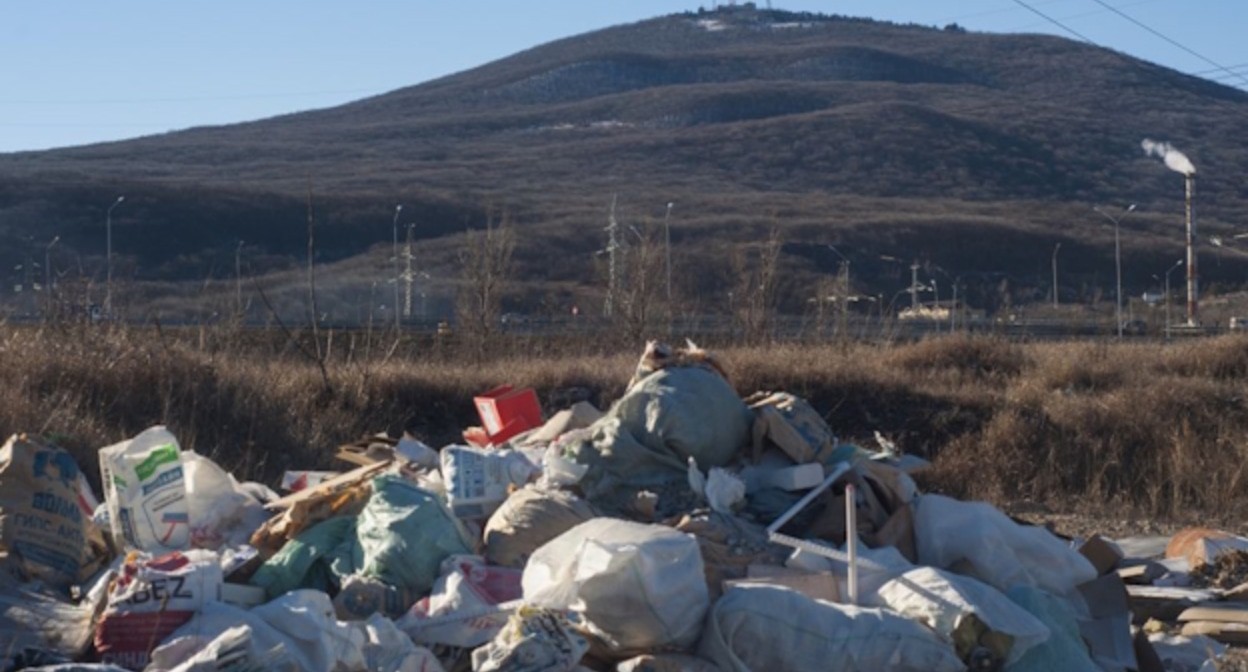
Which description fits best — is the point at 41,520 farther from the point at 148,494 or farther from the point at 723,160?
the point at 723,160

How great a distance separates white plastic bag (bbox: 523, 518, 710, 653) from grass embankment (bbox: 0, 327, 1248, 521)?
3.91 metres

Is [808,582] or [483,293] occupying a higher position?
[483,293]

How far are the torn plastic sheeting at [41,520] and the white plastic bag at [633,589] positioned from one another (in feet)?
5.63

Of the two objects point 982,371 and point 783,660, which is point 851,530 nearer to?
point 783,660

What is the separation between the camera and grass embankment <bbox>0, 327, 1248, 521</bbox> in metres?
10.3

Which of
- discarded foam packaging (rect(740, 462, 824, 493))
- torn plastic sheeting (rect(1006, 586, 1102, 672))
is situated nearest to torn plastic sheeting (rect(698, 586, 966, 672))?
torn plastic sheeting (rect(1006, 586, 1102, 672))

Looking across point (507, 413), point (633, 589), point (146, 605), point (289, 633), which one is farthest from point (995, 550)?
point (146, 605)

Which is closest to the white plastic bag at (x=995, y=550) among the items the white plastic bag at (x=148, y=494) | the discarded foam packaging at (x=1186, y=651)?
the discarded foam packaging at (x=1186, y=651)

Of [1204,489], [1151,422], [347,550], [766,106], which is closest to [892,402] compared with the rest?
[1151,422]

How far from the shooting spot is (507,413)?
8.22 metres

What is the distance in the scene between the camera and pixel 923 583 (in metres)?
5.44

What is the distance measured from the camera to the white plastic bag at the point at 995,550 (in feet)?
20.0

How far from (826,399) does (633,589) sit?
36.8ft

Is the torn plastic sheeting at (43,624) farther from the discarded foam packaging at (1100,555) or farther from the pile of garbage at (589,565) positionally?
the discarded foam packaging at (1100,555)
